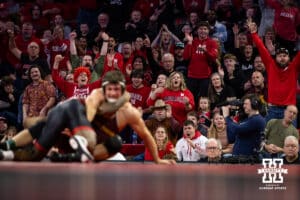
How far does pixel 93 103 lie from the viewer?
959 centimetres

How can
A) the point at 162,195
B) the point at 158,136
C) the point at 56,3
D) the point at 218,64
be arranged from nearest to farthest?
1. the point at 162,195
2. the point at 158,136
3. the point at 218,64
4. the point at 56,3

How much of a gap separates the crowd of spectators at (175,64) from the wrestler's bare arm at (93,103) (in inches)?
88.4

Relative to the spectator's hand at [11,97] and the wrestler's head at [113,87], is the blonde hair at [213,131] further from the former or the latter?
the spectator's hand at [11,97]

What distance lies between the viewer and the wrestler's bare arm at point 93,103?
9500 millimetres

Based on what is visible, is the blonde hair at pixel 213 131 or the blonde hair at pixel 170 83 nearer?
the blonde hair at pixel 213 131

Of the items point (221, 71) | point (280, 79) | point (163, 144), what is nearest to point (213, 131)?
point (163, 144)

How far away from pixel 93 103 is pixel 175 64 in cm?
475

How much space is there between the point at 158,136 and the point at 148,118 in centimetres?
94

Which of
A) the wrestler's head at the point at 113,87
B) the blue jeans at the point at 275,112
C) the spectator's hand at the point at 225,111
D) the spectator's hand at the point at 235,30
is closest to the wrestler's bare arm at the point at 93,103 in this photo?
the wrestler's head at the point at 113,87

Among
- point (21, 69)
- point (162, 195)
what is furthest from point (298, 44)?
point (162, 195)

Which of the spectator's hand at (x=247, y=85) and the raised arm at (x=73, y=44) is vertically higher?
the raised arm at (x=73, y=44)

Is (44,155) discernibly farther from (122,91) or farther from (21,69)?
(21,69)

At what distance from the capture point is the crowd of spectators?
475 inches

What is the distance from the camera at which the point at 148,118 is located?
12.9 m
